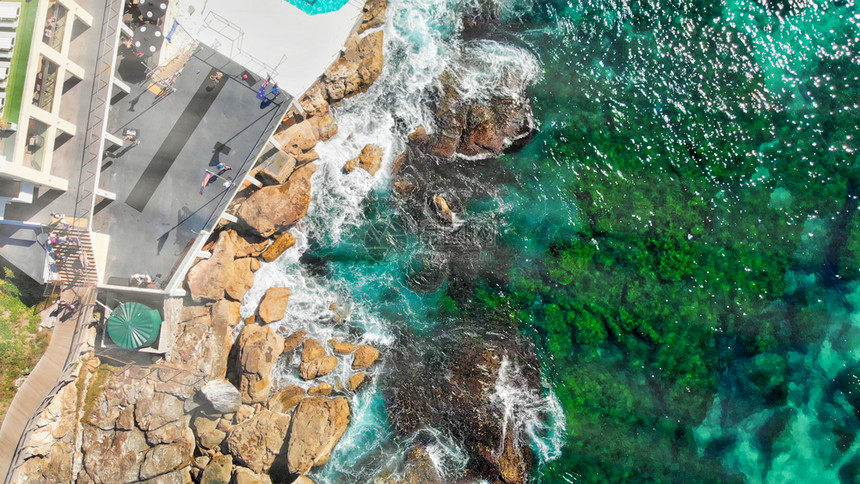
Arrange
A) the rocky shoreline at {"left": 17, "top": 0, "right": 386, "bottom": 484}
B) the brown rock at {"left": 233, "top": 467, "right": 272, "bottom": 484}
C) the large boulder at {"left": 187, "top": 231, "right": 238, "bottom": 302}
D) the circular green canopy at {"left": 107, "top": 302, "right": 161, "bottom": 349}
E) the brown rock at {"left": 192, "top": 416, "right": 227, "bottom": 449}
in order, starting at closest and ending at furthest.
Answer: the circular green canopy at {"left": 107, "top": 302, "right": 161, "bottom": 349} < the rocky shoreline at {"left": 17, "top": 0, "right": 386, "bottom": 484} < the brown rock at {"left": 233, "top": 467, "right": 272, "bottom": 484} < the large boulder at {"left": 187, "top": 231, "right": 238, "bottom": 302} < the brown rock at {"left": 192, "top": 416, "right": 227, "bottom": 449}

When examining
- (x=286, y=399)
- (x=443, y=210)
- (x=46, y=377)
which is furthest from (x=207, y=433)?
(x=443, y=210)

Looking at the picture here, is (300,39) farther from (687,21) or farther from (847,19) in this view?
(847,19)

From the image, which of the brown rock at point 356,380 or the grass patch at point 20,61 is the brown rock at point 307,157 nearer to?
the grass patch at point 20,61

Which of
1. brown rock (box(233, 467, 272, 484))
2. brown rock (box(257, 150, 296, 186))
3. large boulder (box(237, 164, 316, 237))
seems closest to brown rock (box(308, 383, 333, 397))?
brown rock (box(233, 467, 272, 484))

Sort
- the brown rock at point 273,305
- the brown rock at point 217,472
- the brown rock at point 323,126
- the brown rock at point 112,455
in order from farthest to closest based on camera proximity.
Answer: the brown rock at point 323,126, the brown rock at point 273,305, the brown rock at point 217,472, the brown rock at point 112,455

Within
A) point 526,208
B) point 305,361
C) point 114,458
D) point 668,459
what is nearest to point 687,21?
point 526,208

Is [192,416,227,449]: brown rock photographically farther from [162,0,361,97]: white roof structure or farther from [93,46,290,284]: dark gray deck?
[162,0,361,97]: white roof structure

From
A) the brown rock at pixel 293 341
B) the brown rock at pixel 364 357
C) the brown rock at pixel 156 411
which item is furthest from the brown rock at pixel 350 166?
the brown rock at pixel 156 411

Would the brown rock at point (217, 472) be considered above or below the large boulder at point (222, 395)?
below
